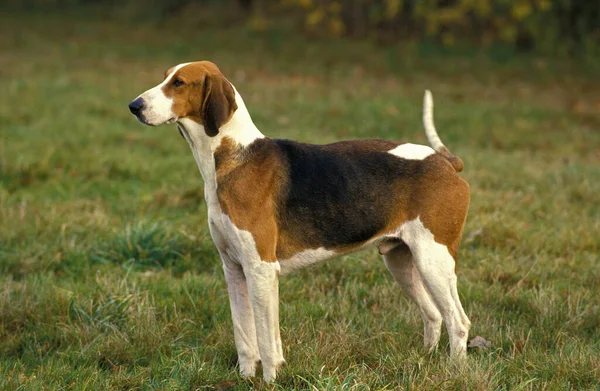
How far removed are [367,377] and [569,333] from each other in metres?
1.58

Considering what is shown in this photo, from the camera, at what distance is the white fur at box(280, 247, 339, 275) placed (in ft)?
14.6

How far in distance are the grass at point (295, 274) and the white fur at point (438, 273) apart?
0.60ft

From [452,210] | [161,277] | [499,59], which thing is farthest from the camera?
[499,59]

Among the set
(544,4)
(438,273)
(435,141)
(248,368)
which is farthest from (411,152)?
(544,4)

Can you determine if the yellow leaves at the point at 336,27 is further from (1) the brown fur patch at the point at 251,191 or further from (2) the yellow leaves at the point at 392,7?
(1) the brown fur patch at the point at 251,191

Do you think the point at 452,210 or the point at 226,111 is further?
the point at 452,210

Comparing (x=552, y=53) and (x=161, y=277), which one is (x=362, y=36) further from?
(x=161, y=277)

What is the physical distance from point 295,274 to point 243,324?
60.1 inches

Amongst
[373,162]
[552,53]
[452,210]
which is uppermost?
[373,162]

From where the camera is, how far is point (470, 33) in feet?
61.9

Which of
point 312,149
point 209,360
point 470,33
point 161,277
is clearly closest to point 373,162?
point 312,149

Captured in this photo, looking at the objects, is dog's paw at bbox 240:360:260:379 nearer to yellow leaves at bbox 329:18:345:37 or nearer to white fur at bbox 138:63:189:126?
white fur at bbox 138:63:189:126

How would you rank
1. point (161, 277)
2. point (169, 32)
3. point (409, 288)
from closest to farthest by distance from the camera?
point (409, 288) → point (161, 277) → point (169, 32)

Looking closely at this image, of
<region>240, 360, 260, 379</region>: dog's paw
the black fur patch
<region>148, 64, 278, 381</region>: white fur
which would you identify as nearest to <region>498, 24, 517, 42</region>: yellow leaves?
the black fur patch
